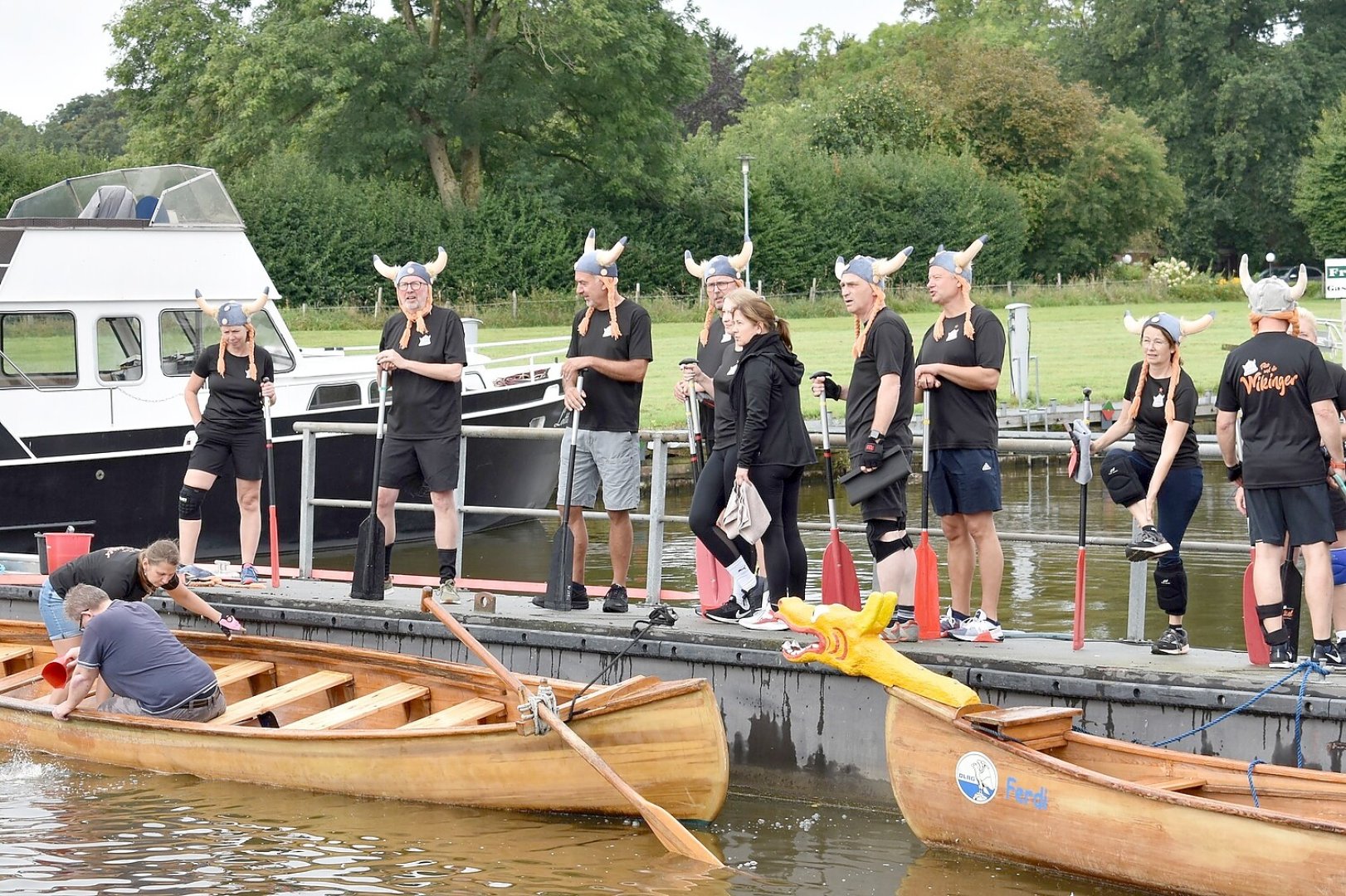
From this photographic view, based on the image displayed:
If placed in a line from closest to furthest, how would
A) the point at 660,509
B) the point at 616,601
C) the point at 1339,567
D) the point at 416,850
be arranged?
1. the point at 1339,567
2. the point at 416,850
3. the point at 660,509
4. the point at 616,601

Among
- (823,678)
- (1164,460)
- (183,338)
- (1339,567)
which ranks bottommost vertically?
(823,678)

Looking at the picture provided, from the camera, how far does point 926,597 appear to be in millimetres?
8539

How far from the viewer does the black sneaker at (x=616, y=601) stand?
31.3 feet

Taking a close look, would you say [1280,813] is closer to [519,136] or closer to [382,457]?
[382,457]

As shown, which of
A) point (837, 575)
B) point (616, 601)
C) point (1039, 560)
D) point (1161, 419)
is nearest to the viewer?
point (1161, 419)

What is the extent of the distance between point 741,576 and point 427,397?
2274 mm

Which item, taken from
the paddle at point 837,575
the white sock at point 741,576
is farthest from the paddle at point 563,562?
the paddle at point 837,575

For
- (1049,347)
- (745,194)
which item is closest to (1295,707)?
(1049,347)

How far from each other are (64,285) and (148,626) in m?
7.97

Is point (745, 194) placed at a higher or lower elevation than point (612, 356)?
higher

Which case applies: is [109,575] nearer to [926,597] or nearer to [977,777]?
[926,597]

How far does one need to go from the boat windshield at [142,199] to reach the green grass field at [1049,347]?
26.1ft

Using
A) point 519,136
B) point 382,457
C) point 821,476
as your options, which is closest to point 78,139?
point 519,136

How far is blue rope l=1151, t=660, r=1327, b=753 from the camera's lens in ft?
23.4
